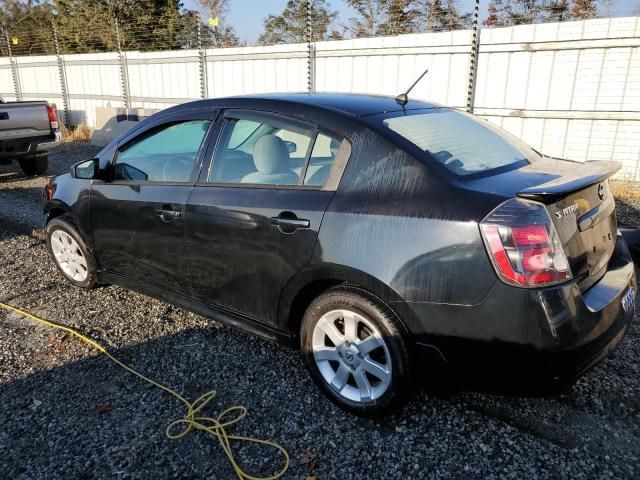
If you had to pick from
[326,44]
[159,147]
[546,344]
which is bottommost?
[546,344]

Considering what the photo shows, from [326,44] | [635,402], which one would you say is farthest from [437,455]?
[326,44]

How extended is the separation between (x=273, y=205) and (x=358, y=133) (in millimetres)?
607

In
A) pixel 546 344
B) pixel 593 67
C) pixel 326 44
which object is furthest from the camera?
pixel 326 44

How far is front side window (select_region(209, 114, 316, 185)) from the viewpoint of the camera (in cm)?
290

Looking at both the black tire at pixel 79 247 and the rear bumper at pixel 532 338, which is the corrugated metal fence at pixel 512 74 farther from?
the black tire at pixel 79 247

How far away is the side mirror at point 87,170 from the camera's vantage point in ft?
13.0

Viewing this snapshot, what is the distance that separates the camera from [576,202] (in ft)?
7.88

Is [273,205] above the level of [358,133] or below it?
below

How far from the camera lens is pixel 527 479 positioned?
230 centimetres

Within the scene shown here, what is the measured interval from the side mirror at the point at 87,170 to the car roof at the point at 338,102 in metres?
1.22

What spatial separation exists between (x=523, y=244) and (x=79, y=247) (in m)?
3.55

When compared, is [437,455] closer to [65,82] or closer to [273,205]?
[273,205]

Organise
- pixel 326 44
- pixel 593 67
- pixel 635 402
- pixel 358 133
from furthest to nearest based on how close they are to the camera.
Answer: pixel 326 44, pixel 593 67, pixel 635 402, pixel 358 133

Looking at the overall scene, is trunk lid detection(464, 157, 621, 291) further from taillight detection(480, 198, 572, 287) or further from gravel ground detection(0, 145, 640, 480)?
gravel ground detection(0, 145, 640, 480)
